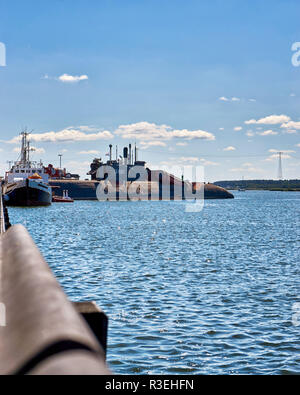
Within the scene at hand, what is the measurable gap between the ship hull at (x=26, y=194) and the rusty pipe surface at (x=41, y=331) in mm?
88898

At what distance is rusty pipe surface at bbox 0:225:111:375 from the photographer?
6.33 ft

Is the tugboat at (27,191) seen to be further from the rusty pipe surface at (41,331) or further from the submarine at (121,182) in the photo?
the rusty pipe surface at (41,331)

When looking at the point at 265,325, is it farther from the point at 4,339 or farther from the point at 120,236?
the point at 120,236

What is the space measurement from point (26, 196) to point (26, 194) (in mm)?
412

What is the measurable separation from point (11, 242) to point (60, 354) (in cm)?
331

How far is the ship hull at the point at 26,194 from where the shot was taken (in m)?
90.8

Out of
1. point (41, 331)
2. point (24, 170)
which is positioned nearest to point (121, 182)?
point (24, 170)

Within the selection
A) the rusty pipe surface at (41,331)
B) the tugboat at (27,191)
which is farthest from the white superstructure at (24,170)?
the rusty pipe surface at (41,331)

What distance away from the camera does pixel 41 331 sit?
220 cm

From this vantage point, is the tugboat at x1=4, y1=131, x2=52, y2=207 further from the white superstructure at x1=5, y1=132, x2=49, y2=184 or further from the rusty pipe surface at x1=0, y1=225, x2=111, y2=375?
the rusty pipe surface at x1=0, y1=225, x2=111, y2=375

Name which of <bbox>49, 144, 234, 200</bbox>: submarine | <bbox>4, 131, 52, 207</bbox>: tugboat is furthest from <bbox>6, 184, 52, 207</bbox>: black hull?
<bbox>49, 144, 234, 200</bbox>: submarine

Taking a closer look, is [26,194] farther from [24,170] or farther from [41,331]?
[41,331]

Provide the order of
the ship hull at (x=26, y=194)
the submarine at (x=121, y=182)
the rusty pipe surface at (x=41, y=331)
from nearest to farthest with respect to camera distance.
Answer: the rusty pipe surface at (x=41, y=331) < the ship hull at (x=26, y=194) < the submarine at (x=121, y=182)
